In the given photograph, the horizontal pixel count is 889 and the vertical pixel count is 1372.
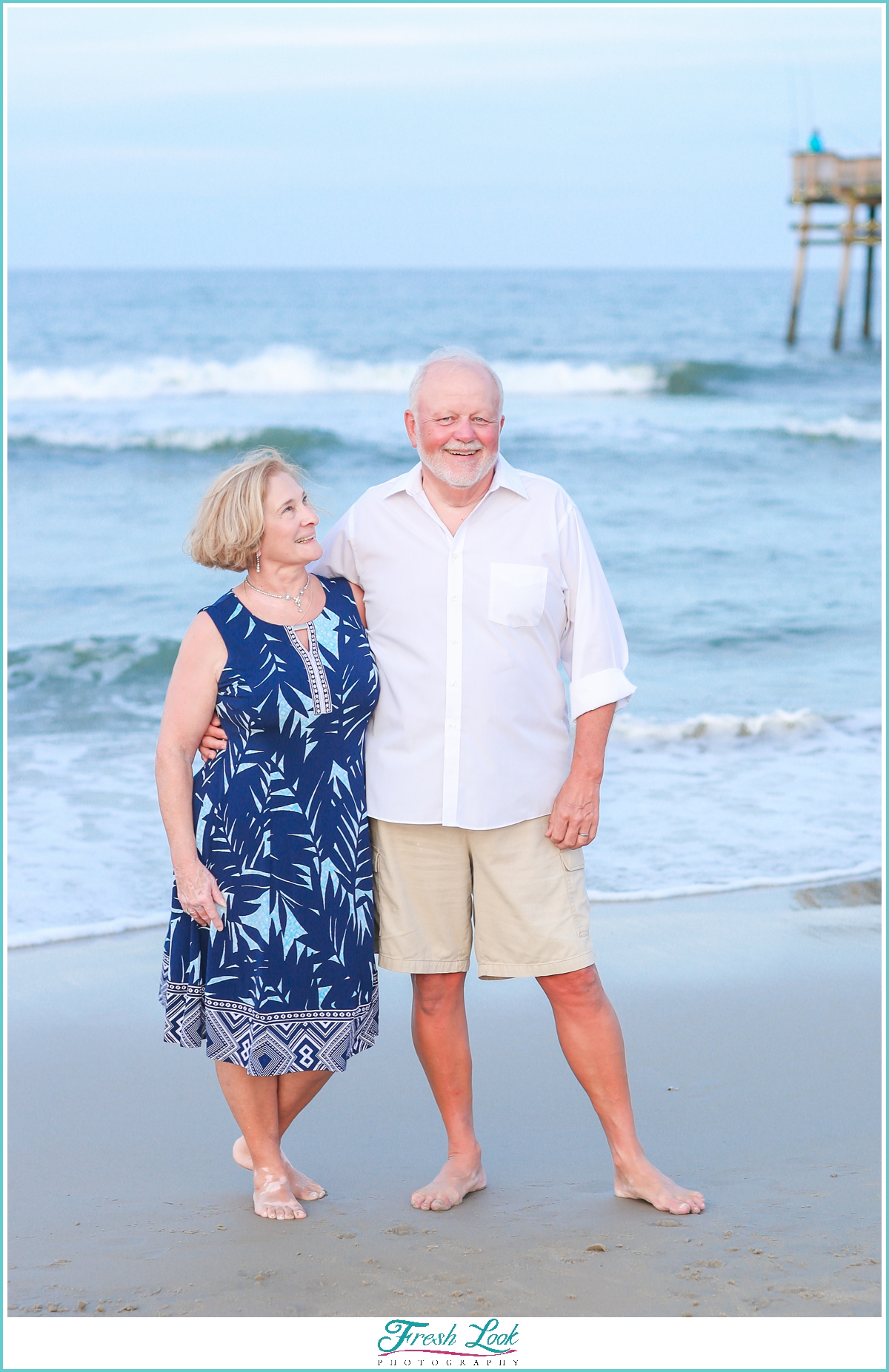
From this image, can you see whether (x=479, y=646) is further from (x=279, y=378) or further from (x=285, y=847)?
(x=279, y=378)

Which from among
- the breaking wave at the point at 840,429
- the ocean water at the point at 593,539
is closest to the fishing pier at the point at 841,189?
the ocean water at the point at 593,539

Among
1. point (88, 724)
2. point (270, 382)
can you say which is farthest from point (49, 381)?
point (88, 724)

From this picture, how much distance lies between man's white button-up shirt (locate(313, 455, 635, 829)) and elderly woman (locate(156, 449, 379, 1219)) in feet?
0.30

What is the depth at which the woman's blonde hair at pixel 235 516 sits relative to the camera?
3.02 metres

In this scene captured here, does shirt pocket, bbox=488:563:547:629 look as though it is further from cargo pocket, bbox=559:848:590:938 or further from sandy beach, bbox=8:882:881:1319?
sandy beach, bbox=8:882:881:1319

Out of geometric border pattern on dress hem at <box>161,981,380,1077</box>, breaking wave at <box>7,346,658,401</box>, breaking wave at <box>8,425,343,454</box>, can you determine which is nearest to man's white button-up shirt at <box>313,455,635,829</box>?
geometric border pattern on dress hem at <box>161,981,380,1077</box>

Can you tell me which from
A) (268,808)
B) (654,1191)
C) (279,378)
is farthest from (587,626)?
(279,378)

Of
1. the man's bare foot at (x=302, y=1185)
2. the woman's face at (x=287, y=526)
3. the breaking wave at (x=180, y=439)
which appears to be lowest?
the man's bare foot at (x=302, y=1185)

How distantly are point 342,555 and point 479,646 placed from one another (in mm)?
Result: 434

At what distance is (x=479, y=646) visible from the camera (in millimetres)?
3076

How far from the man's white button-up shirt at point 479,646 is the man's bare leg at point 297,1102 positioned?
68cm

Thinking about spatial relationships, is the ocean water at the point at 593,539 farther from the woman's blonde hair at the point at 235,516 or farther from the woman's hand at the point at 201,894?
the woman's hand at the point at 201,894

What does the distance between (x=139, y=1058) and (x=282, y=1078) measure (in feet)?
3.18

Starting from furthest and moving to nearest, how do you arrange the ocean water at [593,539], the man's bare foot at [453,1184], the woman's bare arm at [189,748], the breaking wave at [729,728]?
the breaking wave at [729,728] → the ocean water at [593,539] → the man's bare foot at [453,1184] → the woman's bare arm at [189,748]
